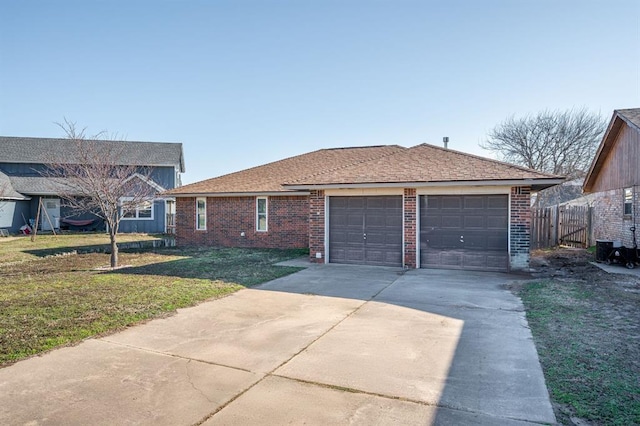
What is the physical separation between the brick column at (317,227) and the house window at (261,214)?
4678 millimetres

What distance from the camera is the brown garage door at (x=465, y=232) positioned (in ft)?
34.1

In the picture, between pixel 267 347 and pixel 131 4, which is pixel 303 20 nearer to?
pixel 131 4

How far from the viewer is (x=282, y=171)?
60.3ft

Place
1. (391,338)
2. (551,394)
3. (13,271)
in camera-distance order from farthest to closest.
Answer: (13,271)
(391,338)
(551,394)

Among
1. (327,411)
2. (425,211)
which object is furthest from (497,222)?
(327,411)

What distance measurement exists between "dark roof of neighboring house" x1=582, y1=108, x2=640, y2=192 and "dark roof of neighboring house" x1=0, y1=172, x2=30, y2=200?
98.1ft

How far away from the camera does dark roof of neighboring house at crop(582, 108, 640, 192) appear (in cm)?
1243

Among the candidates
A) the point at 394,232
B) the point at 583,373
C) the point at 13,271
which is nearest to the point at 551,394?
the point at 583,373

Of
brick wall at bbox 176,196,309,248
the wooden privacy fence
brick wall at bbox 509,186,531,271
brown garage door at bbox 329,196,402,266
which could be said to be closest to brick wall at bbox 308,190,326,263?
brown garage door at bbox 329,196,402,266

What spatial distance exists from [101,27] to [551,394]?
45.3ft

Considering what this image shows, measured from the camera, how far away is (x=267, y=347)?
473 cm

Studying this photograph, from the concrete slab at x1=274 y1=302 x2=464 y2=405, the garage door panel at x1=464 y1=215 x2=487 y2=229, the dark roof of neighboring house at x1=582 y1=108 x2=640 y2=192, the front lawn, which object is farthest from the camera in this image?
the dark roof of neighboring house at x1=582 y1=108 x2=640 y2=192

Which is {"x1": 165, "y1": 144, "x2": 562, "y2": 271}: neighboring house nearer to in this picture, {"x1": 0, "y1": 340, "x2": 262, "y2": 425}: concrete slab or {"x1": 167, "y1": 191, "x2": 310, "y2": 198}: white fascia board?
{"x1": 167, "y1": 191, "x2": 310, "y2": 198}: white fascia board

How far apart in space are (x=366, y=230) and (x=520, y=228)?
423 centimetres
